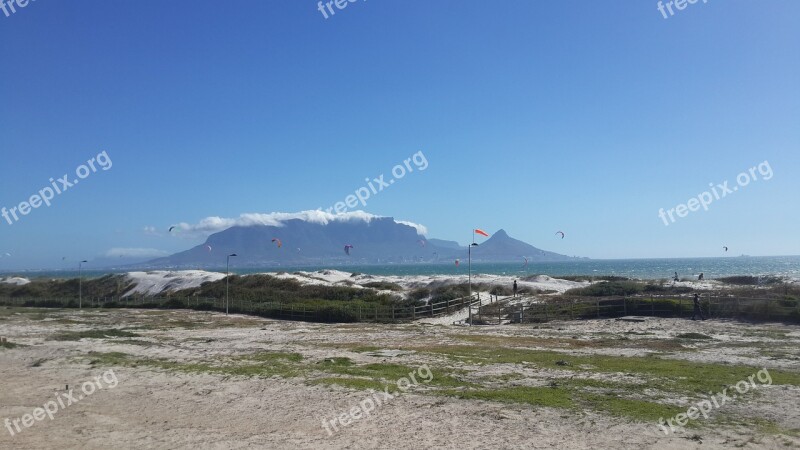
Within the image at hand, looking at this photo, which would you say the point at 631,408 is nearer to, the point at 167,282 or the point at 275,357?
the point at 275,357

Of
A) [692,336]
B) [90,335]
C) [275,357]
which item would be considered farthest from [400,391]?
[90,335]

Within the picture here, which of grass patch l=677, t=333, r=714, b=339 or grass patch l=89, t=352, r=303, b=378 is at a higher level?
grass patch l=89, t=352, r=303, b=378

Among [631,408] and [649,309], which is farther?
[649,309]

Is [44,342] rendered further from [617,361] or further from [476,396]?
[617,361]

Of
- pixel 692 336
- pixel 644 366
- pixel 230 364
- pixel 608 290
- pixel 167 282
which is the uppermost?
pixel 167 282

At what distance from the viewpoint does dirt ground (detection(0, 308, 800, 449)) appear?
11578mm


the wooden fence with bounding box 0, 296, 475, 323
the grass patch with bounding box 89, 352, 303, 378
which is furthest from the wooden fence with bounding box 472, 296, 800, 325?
the grass patch with bounding box 89, 352, 303, 378

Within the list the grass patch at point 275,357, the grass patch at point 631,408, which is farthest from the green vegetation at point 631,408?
the grass patch at point 275,357

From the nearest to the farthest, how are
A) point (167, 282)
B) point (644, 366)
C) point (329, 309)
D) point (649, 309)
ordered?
point (644, 366) < point (649, 309) < point (329, 309) < point (167, 282)

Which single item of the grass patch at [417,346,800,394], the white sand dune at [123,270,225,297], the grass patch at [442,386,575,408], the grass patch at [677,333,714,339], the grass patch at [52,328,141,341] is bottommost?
the grass patch at [677,333,714,339]

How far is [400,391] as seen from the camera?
602 inches

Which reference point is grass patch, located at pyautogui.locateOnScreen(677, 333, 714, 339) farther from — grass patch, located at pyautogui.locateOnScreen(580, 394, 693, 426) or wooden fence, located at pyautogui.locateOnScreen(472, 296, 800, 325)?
grass patch, located at pyautogui.locateOnScreen(580, 394, 693, 426)

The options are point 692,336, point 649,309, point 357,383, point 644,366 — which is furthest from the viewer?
point 649,309

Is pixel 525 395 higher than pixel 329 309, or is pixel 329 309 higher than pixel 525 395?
pixel 329 309
